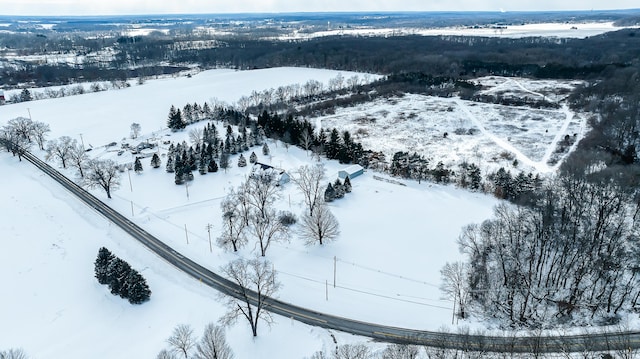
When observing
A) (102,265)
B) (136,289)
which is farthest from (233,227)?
(102,265)

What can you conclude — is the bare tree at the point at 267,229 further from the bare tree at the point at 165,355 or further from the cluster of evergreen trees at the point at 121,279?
the bare tree at the point at 165,355

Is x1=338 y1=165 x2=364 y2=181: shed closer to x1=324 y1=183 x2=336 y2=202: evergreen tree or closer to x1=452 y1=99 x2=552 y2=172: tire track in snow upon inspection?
x1=324 y1=183 x2=336 y2=202: evergreen tree

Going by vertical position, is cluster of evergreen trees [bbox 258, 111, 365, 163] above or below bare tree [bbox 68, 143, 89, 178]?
above

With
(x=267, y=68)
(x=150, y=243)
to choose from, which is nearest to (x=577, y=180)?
(x=150, y=243)

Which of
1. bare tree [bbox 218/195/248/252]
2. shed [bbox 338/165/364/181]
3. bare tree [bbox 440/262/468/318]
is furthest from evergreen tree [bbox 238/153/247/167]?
bare tree [bbox 440/262/468/318]

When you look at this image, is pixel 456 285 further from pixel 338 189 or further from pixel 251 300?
pixel 338 189
